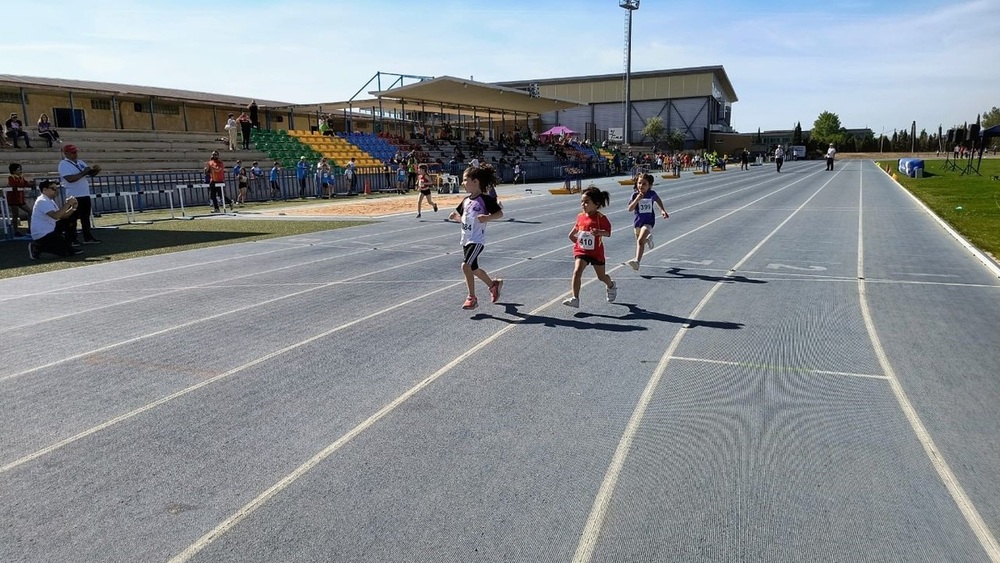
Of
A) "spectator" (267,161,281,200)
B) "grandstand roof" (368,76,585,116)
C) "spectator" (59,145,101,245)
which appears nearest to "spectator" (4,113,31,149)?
"spectator" (267,161,281,200)

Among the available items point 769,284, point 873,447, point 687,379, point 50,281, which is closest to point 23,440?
point 687,379

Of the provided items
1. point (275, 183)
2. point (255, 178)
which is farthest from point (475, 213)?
point (275, 183)

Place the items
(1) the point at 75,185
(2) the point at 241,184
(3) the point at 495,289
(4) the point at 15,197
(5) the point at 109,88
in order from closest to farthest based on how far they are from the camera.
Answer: (3) the point at 495,289 → (1) the point at 75,185 → (4) the point at 15,197 → (2) the point at 241,184 → (5) the point at 109,88

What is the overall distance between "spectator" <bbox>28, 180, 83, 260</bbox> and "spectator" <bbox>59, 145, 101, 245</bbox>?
0.56 m

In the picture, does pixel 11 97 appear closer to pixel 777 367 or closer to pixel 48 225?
pixel 48 225

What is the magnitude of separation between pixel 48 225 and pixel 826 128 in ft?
470

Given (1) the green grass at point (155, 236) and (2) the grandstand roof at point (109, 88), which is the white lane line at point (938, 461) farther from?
(2) the grandstand roof at point (109, 88)

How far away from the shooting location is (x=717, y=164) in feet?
219

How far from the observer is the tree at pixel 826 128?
128625 millimetres

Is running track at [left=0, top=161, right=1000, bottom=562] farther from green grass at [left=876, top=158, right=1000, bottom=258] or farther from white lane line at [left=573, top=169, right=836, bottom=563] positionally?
green grass at [left=876, top=158, right=1000, bottom=258]

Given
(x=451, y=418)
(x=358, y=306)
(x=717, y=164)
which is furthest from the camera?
(x=717, y=164)

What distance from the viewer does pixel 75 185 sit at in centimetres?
1331

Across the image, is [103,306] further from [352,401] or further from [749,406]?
[749,406]

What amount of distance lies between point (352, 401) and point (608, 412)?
6.28ft
